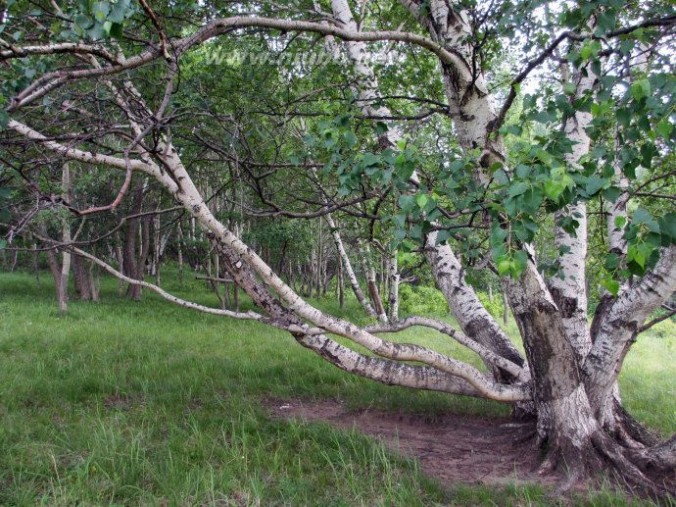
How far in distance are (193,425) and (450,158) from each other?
10.4ft

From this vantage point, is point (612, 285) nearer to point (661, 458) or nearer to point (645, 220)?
point (645, 220)

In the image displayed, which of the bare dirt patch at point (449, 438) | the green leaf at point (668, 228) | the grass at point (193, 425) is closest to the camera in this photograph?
the green leaf at point (668, 228)

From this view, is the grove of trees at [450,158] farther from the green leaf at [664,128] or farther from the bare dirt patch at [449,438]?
the bare dirt patch at [449,438]

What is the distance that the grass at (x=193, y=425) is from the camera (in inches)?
142

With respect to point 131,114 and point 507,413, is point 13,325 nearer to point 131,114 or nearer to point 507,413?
point 131,114

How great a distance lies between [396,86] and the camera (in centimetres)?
643

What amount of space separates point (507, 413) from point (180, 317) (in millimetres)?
8244

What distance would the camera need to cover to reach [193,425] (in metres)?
4.64

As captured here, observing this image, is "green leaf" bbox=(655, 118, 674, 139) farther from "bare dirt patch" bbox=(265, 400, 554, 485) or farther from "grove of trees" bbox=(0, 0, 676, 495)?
"bare dirt patch" bbox=(265, 400, 554, 485)

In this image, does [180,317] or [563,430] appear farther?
[180,317]

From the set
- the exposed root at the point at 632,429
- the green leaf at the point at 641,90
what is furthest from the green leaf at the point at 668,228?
the exposed root at the point at 632,429

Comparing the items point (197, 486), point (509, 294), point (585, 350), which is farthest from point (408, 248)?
point (585, 350)

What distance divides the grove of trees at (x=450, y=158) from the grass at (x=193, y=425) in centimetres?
84

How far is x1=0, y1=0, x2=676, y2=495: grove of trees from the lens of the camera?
2.47m
